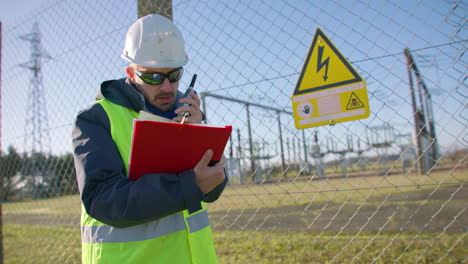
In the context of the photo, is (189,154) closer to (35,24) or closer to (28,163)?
(35,24)

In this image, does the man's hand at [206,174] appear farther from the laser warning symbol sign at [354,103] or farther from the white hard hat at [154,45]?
the laser warning symbol sign at [354,103]

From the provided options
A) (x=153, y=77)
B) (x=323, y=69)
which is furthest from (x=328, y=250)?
(x=153, y=77)

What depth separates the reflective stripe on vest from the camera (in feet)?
4.18

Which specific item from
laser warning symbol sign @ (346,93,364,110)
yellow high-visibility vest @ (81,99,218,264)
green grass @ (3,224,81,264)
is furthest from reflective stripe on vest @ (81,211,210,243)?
green grass @ (3,224,81,264)

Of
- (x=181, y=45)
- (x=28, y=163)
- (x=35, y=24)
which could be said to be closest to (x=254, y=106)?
(x=181, y=45)

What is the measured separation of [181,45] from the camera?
65.1 inches

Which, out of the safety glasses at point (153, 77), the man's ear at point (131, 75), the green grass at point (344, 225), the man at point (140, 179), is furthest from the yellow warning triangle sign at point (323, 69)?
the man's ear at point (131, 75)

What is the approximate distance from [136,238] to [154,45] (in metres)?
0.93

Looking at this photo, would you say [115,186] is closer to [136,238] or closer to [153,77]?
[136,238]

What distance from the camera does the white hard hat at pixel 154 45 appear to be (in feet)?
5.07

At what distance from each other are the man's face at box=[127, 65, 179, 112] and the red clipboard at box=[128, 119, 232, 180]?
1.47ft

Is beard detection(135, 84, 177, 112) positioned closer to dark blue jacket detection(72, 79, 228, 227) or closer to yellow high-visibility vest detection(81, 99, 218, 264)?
yellow high-visibility vest detection(81, 99, 218, 264)

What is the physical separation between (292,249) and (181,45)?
269 cm

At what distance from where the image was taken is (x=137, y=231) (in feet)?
4.25
